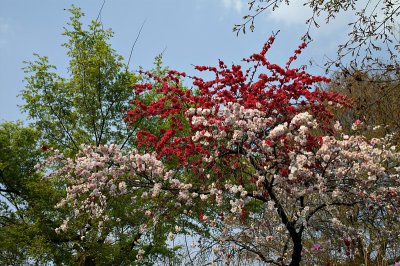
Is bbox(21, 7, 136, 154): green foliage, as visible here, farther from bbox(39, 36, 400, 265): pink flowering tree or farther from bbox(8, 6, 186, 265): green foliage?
bbox(39, 36, 400, 265): pink flowering tree

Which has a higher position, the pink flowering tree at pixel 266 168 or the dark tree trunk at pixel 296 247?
the pink flowering tree at pixel 266 168

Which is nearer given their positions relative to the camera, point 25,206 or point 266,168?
point 266,168

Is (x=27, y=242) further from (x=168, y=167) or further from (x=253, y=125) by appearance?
(x=253, y=125)

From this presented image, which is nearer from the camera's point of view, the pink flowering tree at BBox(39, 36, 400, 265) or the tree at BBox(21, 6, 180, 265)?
the pink flowering tree at BBox(39, 36, 400, 265)

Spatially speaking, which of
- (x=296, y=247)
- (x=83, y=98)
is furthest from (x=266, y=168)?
(x=83, y=98)

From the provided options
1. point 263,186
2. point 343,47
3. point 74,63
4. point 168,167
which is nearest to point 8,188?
point 74,63

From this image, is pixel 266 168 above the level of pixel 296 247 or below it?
above

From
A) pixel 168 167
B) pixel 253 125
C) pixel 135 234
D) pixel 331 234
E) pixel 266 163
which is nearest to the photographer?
pixel 253 125

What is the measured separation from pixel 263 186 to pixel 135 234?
21.5ft

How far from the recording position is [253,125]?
700 centimetres

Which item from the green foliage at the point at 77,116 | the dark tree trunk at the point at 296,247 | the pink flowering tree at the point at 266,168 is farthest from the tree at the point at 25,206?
the dark tree trunk at the point at 296,247

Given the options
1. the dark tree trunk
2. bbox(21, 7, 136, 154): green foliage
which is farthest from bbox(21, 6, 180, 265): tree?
the dark tree trunk

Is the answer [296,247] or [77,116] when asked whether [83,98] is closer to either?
[77,116]

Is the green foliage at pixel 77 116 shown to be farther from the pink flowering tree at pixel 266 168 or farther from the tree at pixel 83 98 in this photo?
the pink flowering tree at pixel 266 168
